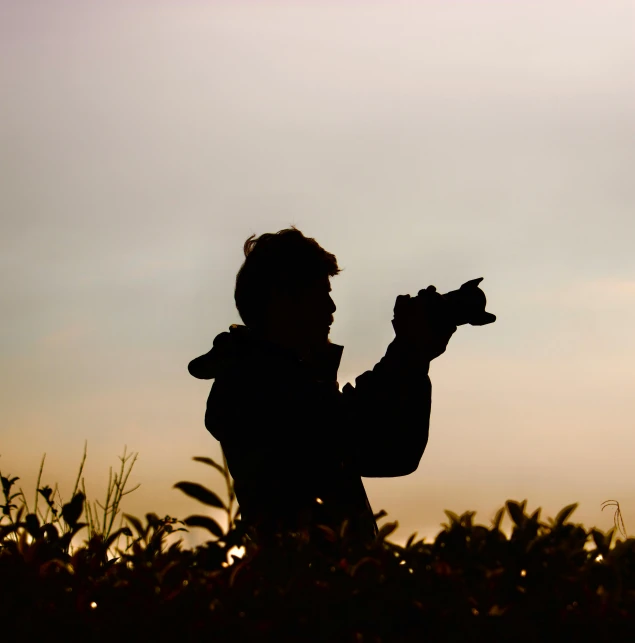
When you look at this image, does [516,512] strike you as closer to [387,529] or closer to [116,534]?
[387,529]

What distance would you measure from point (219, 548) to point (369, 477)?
4.37ft

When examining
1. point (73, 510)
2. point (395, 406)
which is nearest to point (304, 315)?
point (395, 406)

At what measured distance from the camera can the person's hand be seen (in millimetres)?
3717

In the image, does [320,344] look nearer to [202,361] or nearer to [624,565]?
[202,361]

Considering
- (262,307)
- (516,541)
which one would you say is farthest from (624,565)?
(262,307)

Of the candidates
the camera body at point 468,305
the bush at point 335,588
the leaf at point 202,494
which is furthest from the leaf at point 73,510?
the camera body at point 468,305

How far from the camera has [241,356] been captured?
382cm

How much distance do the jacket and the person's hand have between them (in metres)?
0.07

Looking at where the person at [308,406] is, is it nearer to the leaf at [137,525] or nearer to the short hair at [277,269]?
the short hair at [277,269]

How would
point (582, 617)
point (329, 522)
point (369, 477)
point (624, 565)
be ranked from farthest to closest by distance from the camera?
point (369, 477) → point (329, 522) → point (624, 565) → point (582, 617)

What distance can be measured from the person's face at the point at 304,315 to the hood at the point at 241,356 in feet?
0.41

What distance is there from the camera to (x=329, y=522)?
3.23m

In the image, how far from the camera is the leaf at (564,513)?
2775 millimetres

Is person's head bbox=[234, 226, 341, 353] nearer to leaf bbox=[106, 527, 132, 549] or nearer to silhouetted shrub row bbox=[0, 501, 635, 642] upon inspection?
leaf bbox=[106, 527, 132, 549]
